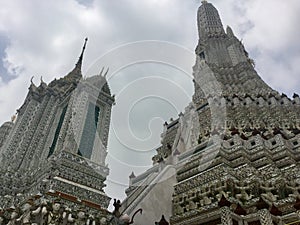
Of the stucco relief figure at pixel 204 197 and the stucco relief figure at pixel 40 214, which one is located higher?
the stucco relief figure at pixel 204 197

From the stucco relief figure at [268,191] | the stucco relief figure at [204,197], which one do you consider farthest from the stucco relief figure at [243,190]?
the stucco relief figure at [204,197]

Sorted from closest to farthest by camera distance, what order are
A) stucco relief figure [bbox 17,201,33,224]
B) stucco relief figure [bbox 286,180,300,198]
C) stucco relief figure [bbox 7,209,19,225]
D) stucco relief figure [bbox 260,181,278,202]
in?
stucco relief figure [bbox 17,201,33,224] → stucco relief figure [bbox 7,209,19,225] → stucco relief figure [bbox 286,180,300,198] → stucco relief figure [bbox 260,181,278,202]

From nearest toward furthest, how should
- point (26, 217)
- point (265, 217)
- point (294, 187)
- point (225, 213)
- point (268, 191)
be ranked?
point (265, 217) → point (225, 213) → point (26, 217) → point (294, 187) → point (268, 191)

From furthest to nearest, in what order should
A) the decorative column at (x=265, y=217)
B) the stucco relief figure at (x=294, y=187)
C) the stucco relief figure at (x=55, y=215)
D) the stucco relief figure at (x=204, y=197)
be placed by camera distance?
the stucco relief figure at (x=204, y=197), the stucco relief figure at (x=294, y=187), the stucco relief figure at (x=55, y=215), the decorative column at (x=265, y=217)

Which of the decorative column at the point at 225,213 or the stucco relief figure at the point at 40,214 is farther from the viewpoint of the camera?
the stucco relief figure at the point at 40,214

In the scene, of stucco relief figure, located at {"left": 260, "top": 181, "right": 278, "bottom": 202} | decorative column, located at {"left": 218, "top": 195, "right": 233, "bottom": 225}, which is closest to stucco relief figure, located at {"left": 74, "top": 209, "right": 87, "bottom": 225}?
decorative column, located at {"left": 218, "top": 195, "right": 233, "bottom": 225}

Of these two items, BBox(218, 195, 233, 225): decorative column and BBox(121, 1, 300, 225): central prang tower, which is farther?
BBox(121, 1, 300, 225): central prang tower

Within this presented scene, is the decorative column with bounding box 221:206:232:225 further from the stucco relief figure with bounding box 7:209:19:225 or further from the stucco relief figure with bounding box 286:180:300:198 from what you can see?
the stucco relief figure with bounding box 7:209:19:225

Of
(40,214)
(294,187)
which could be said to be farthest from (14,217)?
(294,187)

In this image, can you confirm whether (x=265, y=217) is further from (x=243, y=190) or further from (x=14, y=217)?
(x=14, y=217)

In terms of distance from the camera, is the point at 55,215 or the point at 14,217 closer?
the point at 55,215

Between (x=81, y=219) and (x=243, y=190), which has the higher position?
(x=243, y=190)

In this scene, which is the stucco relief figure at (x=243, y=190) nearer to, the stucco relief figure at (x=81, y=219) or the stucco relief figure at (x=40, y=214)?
the stucco relief figure at (x=81, y=219)

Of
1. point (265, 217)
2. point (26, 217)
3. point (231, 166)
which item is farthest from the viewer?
point (231, 166)
